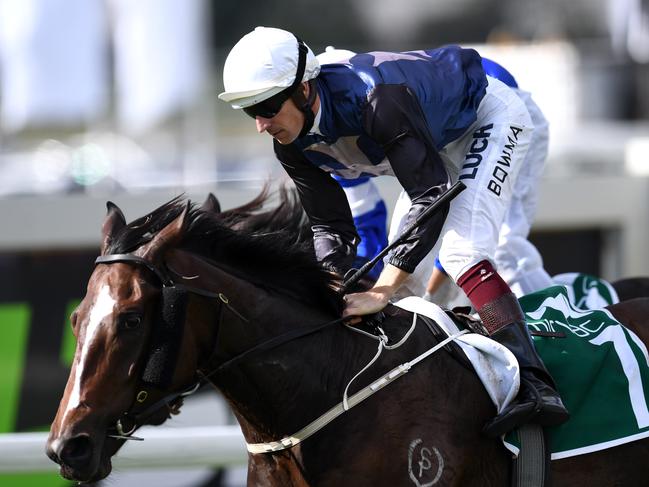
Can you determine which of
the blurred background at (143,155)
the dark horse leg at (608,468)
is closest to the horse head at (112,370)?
the dark horse leg at (608,468)

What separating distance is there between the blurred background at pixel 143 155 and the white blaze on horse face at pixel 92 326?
4.54ft

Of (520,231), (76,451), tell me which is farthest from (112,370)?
(520,231)

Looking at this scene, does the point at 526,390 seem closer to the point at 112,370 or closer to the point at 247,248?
the point at 247,248

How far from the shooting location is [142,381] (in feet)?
8.56

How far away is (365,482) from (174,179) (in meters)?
5.46

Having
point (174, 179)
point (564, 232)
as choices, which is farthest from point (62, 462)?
point (174, 179)

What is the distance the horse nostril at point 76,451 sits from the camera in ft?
8.18

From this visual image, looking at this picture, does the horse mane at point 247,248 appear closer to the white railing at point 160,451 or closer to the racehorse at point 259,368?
the racehorse at point 259,368

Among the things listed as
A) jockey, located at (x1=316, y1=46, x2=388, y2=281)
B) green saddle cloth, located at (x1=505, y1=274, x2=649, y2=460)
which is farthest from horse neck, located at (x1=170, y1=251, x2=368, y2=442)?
jockey, located at (x1=316, y1=46, x2=388, y2=281)

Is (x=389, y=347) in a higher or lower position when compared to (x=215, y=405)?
higher

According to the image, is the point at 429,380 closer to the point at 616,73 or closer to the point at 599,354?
the point at 599,354

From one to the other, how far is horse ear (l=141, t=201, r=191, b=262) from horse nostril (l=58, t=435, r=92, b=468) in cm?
48

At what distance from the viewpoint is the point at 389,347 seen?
9.64 ft

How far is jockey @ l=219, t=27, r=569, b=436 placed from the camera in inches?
116
